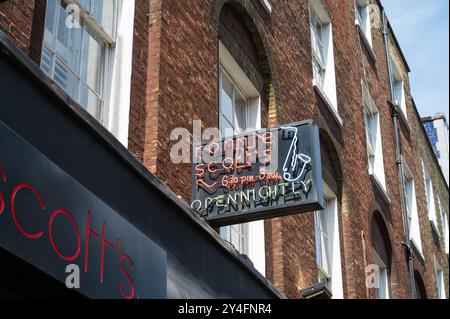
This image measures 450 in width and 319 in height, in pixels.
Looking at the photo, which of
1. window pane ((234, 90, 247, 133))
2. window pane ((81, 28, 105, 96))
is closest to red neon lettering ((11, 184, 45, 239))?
window pane ((81, 28, 105, 96))

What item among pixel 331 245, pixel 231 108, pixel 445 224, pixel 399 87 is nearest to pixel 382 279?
pixel 331 245

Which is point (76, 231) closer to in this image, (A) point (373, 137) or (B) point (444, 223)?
(A) point (373, 137)

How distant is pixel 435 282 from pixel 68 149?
1712 cm

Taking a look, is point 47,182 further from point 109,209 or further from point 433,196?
point 433,196

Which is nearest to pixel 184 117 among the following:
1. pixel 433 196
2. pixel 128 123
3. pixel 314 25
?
pixel 128 123

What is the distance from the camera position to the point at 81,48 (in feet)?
27.6

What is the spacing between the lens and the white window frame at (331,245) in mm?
13555

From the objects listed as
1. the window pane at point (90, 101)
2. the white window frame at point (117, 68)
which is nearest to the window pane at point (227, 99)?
the white window frame at point (117, 68)

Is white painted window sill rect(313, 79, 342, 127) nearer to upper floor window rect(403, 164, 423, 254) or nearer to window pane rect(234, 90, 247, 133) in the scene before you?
window pane rect(234, 90, 247, 133)

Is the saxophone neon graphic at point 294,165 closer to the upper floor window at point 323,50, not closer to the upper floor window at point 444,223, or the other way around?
the upper floor window at point 323,50

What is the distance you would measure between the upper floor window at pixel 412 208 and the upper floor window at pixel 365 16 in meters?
3.53

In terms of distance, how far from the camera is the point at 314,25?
15.9 metres

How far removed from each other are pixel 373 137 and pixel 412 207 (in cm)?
362

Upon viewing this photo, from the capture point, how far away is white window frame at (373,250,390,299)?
16500 mm
